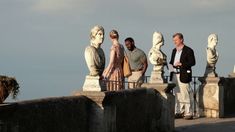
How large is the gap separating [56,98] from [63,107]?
9.8 inches

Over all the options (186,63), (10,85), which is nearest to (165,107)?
(186,63)

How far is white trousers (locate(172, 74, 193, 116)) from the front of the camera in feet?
59.4

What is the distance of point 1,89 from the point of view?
337 inches

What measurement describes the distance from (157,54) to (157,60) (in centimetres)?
14

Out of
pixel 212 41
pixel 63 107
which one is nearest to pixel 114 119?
pixel 63 107

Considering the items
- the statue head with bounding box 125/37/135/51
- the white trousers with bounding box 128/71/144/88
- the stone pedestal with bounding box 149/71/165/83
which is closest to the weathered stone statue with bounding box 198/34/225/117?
the statue head with bounding box 125/37/135/51

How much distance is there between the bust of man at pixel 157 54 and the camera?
16406mm

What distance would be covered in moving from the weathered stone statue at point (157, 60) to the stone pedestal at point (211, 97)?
382 centimetres

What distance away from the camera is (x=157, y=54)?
16.4m

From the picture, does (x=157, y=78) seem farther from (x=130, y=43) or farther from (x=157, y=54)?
(x=130, y=43)

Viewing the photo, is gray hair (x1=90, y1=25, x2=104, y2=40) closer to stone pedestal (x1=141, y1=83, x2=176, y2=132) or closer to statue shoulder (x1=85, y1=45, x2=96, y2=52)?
statue shoulder (x1=85, y1=45, x2=96, y2=52)

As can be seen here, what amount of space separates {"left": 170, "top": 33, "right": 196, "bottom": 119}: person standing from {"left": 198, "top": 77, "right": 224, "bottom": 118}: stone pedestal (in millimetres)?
1748

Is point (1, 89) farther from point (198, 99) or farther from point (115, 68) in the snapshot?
point (198, 99)

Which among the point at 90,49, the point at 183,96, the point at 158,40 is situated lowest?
the point at 183,96
